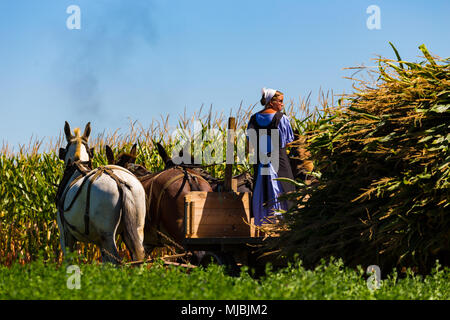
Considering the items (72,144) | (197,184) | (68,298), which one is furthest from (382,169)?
(72,144)

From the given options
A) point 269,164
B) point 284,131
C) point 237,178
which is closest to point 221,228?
point 269,164

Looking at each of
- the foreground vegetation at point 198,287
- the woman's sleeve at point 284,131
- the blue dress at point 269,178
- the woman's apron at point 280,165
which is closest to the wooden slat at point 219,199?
the blue dress at point 269,178

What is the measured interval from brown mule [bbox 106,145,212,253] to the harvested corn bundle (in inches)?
108

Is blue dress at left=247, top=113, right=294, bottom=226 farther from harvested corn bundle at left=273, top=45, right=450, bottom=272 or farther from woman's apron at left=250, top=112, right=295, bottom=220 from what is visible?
harvested corn bundle at left=273, top=45, right=450, bottom=272

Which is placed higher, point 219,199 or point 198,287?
point 219,199

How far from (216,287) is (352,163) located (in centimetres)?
228

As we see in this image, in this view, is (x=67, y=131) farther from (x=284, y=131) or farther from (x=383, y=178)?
(x=383, y=178)

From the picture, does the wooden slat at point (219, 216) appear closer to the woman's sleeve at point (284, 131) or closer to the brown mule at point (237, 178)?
the woman's sleeve at point (284, 131)

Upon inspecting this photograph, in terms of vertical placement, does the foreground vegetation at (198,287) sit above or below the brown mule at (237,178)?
below

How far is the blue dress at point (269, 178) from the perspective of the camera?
8.09 m

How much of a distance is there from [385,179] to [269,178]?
2499mm

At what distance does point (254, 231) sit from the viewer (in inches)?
311

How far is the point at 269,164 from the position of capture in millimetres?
8227
